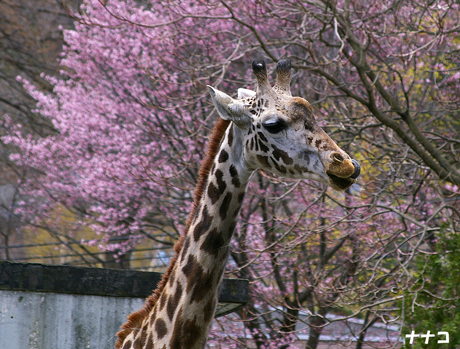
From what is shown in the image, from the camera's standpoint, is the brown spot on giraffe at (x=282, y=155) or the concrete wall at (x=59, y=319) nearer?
the brown spot on giraffe at (x=282, y=155)

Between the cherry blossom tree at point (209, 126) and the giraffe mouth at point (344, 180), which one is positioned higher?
the cherry blossom tree at point (209, 126)

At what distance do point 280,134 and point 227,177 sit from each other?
0.43 metres

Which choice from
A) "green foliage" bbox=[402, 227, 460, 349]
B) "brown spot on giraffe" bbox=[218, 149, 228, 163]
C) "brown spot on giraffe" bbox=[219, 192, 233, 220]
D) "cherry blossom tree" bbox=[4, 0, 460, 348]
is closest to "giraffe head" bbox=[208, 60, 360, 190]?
"brown spot on giraffe" bbox=[218, 149, 228, 163]

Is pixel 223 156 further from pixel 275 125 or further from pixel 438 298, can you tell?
pixel 438 298

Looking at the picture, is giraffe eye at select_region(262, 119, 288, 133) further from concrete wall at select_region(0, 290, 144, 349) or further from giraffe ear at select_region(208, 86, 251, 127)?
concrete wall at select_region(0, 290, 144, 349)

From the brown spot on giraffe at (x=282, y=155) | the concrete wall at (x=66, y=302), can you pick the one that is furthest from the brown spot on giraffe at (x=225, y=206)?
the concrete wall at (x=66, y=302)

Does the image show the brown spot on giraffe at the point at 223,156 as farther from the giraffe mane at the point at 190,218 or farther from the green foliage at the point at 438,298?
the green foliage at the point at 438,298

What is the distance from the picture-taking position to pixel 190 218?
3727 millimetres

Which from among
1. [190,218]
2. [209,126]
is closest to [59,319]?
[190,218]

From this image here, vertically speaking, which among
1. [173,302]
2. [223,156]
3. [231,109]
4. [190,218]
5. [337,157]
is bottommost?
[173,302]

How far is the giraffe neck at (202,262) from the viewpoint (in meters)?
3.45

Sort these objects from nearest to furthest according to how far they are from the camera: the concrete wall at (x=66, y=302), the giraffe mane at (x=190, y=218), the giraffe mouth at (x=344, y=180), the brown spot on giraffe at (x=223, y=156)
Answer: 1. the giraffe mouth at (x=344, y=180)
2. the brown spot on giraffe at (x=223, y=156)
3. the giraffe mane at (x=190, y=218)
4. the concrete wall at (x=66, y=302)

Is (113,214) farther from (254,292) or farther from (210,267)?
(210,267)

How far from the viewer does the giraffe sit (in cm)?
341
